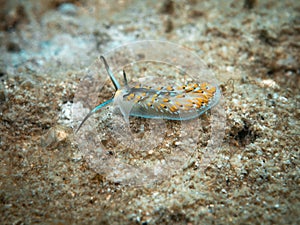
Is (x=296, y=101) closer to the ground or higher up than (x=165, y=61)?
closer to the ground

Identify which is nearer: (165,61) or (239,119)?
(239,119)

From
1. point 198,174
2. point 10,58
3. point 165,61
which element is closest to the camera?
point 198,174

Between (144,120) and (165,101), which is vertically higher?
(165,101)

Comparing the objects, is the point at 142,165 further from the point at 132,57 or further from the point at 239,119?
the point at 132,57

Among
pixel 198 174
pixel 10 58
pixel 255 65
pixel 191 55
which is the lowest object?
pixel 198 174

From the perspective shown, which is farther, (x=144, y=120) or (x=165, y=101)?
(x=144, y=120)

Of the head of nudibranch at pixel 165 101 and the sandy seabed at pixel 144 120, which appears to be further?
the head of nudibranch at pixel 165 101

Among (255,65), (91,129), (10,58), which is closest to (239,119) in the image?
(255,65)

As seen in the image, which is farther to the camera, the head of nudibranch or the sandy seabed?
the head of nudibranch
